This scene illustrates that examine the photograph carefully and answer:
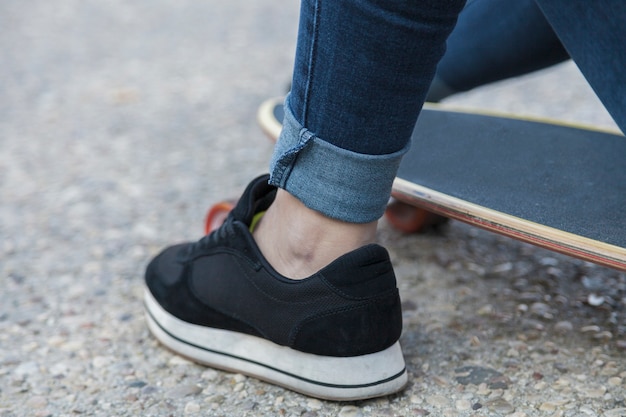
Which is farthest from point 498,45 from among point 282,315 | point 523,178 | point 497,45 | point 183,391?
point 183,391

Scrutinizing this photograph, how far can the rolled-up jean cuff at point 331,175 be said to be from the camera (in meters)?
0.85

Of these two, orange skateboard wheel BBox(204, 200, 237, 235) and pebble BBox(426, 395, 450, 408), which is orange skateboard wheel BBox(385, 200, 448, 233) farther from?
pebble BBox(426, 395, 450, 408)

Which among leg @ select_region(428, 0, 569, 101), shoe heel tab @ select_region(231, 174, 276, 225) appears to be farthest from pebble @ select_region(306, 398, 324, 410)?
leg @ select_region(428, 0, 569, 101)

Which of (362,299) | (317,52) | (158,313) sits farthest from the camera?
(158,313)

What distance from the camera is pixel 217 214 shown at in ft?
4.45

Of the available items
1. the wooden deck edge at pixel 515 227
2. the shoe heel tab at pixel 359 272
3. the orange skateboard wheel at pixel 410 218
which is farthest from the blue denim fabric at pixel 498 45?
the shoe heel tab at pixel 359 272

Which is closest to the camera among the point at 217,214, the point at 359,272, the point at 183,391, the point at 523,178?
the point at 359,272

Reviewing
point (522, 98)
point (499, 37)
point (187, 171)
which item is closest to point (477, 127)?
point (499, 37)

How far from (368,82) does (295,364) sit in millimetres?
402

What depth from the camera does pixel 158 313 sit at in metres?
1.14

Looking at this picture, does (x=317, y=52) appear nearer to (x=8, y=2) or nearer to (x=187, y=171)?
(x=187, y=171)

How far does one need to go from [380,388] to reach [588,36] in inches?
Result: 20.0

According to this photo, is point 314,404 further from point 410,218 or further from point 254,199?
point 410,218

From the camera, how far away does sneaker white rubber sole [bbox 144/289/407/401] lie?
96 cm
